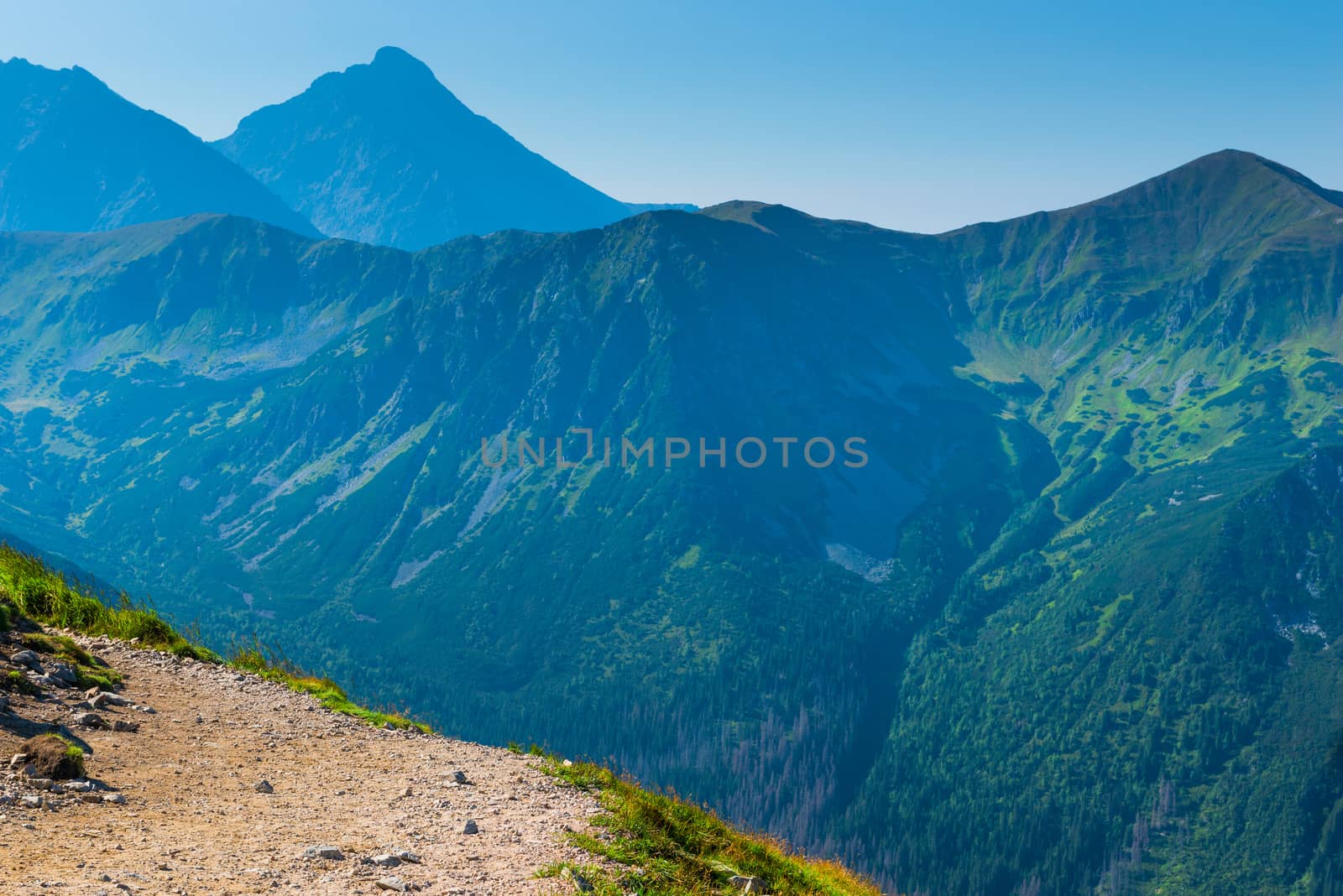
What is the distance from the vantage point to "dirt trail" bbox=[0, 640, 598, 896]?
1919 centimetres

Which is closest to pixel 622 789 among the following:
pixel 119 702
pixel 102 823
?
pixel 102 823

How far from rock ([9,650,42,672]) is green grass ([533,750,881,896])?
16.4 m

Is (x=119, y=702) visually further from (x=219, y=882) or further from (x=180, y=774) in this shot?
(x=219, y=882)

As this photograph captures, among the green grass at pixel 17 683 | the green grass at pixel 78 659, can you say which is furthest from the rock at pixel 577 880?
the green grass at pixel 78 659

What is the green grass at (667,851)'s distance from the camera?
21.3 m

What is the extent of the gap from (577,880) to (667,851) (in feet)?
11.4

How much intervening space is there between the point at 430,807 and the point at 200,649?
16.9 m

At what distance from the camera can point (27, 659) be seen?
27.7 m

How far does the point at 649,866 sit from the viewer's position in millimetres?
21984

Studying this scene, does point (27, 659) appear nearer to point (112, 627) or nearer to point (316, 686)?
point (112, 627)

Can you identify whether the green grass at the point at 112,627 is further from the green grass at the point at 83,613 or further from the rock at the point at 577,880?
the rock at the point at 577,880

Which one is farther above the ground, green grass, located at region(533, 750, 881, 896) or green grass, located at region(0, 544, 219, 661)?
green grass, located at region(533, 750, 881, 896)

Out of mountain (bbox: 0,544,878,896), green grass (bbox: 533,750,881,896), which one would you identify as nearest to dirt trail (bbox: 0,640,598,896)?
mountain (bbox: 0,544,878,896)

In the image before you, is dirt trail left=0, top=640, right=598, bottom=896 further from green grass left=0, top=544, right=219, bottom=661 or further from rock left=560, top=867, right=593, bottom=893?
green grass left=0, top=544, right=219, bottom=661
